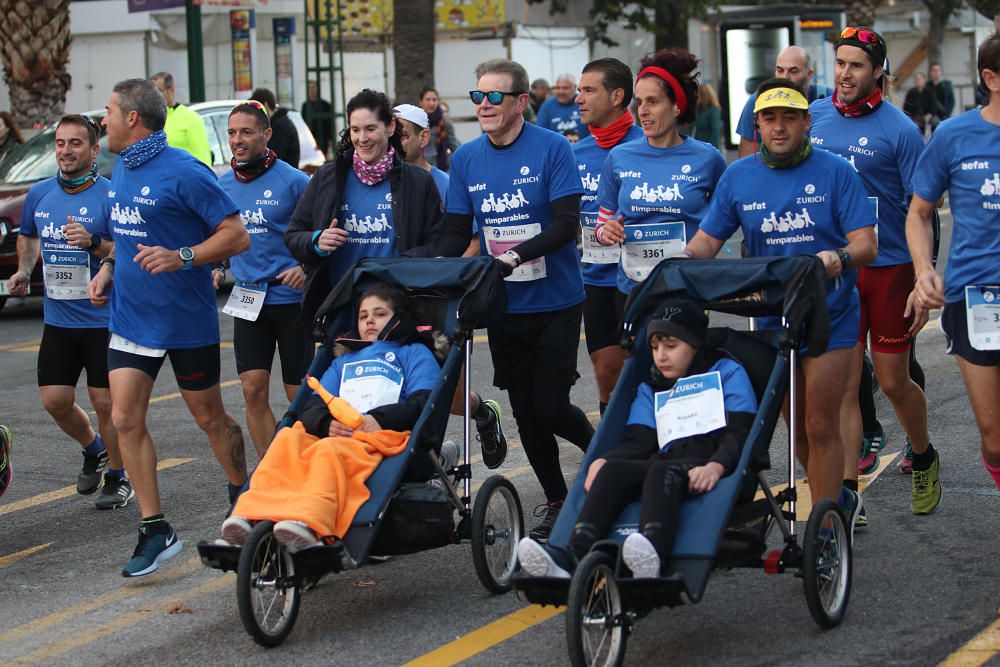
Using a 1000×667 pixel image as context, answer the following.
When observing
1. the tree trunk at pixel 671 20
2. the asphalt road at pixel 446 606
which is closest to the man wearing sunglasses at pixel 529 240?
the asphalt road at pixel 446 606

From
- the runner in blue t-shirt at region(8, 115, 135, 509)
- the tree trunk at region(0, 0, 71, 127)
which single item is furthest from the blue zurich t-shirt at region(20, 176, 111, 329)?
the tree trunk at region(0, 0, 71, 127)

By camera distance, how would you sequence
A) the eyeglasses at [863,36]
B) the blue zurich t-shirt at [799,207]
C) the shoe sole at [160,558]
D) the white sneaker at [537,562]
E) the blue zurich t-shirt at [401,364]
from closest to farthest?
the white sneaker at [537,562]
the blue zurich t-shirt at [799,207]
the blue zurich t-shirt at [401,364]
the shoe sole at [160,558]
the eyeglasses at [863,36]

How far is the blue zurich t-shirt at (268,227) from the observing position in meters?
7.42

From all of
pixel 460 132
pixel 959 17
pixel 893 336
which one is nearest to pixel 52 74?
pixel 460 132

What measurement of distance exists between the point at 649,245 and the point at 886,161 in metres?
1.10

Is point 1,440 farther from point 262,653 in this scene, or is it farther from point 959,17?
point 959,17

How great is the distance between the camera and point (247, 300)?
742cm

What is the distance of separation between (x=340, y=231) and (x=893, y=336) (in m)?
2.44

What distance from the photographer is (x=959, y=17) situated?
46.3 meters

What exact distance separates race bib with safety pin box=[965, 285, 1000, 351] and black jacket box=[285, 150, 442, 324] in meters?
2.32

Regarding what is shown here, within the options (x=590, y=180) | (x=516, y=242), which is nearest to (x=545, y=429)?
(x=516, y=242)

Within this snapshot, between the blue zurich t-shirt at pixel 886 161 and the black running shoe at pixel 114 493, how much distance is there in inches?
148

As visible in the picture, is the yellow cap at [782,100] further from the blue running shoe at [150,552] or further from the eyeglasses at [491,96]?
the blue running shoe at [150,552]

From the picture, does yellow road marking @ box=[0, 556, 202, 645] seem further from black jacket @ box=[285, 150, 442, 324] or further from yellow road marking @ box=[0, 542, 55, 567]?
black jacket @ box=[285, 150, 442, 324]
